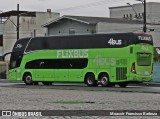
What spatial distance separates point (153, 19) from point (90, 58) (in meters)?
57.7

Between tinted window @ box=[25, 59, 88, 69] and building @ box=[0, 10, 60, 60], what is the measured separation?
4810cm

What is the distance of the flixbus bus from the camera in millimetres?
33125

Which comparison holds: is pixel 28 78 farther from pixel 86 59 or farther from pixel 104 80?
pixel 104 80

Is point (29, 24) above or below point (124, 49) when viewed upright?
above

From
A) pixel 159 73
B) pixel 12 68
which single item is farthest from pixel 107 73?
pixel 159 73

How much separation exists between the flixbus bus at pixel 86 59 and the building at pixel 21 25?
154 ft

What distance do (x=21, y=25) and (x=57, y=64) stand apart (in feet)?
170

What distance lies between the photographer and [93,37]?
34.9 m

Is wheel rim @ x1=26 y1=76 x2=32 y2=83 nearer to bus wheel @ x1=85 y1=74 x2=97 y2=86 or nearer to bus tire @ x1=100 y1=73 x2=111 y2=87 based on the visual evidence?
bus wheel @ x1=85 y1=74 x2=97 y2=86

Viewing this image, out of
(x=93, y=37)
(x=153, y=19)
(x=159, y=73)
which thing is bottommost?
(x=159, y=73)

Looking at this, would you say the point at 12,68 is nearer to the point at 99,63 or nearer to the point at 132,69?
the point at 99,63

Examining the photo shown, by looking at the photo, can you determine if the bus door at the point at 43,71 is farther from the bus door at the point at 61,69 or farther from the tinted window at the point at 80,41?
the tinted window at the point at 80,41

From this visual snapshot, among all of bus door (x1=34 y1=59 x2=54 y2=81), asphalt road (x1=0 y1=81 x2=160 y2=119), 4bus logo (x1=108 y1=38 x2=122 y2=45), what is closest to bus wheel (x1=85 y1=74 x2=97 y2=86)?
4bus logo (x1=108 y1=38 x2=122 y2=45)

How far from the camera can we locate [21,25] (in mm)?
87812
